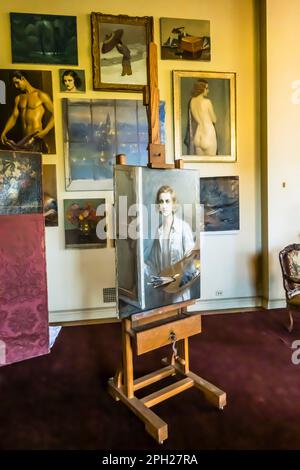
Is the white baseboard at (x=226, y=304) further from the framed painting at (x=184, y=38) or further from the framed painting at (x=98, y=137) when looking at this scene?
the framed painting at (x=184, y=38)

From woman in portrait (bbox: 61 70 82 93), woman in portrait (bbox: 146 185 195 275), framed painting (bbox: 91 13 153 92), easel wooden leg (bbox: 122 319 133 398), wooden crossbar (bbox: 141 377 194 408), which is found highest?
framed painting (bbox: 91 13 153 92)

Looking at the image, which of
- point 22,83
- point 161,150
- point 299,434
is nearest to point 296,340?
point 299,434

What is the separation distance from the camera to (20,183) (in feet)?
9.16

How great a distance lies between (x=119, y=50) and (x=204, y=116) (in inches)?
47.8

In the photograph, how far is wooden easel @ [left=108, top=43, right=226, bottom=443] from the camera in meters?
2.04

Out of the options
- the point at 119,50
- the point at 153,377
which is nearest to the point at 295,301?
the point at 153,377

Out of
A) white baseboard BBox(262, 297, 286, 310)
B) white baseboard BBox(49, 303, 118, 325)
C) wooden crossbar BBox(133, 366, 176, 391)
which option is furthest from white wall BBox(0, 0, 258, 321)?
wooden crossbar BBox(133, 366, 176, 391)

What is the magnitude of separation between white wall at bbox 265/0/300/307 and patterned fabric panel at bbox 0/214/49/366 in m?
2.68

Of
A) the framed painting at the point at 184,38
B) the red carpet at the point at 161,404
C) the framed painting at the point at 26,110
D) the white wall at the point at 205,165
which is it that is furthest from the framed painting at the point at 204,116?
the red carpet at the point at 161,404

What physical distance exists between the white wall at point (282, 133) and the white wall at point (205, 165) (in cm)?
21

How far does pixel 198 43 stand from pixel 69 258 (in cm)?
291

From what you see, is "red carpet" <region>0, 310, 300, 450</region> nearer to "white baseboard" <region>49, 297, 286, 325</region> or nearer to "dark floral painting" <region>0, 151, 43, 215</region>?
"white baseboard" <region>49, 297, 286, 325</region>

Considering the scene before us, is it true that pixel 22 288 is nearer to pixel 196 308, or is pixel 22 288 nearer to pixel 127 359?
pixel 127 359

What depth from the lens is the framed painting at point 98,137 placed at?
12.0 ft
